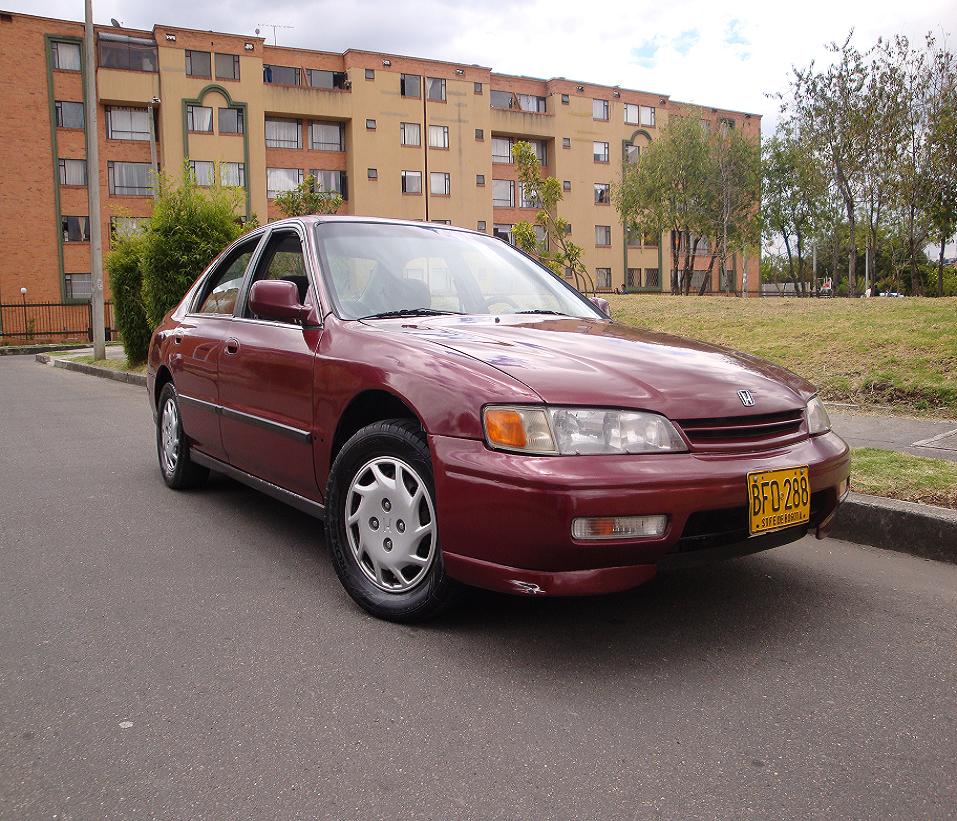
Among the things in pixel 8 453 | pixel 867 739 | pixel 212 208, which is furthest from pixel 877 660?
pixel 212 208

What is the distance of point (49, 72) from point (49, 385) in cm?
3202

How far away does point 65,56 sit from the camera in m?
40.2

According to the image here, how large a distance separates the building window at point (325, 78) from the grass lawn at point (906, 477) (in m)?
46.4

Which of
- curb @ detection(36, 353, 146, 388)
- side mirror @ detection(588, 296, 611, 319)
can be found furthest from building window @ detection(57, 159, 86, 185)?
side mirror @ detection(588, 296, 611, 319)

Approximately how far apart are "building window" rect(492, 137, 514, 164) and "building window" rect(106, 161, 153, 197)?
2051 centimetres

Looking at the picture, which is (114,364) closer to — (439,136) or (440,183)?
(440,183)

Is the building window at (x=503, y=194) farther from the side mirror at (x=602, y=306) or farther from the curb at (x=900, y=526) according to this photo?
the curb at (x=900, y=526)

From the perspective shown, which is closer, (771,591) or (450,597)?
(450,597)

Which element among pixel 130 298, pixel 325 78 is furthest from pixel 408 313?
pixel 325 78

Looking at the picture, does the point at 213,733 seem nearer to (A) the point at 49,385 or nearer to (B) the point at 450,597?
(B) the point at 450,597

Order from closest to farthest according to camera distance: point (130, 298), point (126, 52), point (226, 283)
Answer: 1. point (226, 283)
2. point (130, 298)
3. point (126, 52)

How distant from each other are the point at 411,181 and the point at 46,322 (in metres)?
20.6

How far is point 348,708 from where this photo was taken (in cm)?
254

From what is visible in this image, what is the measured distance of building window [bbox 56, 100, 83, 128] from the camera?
4006 cm
